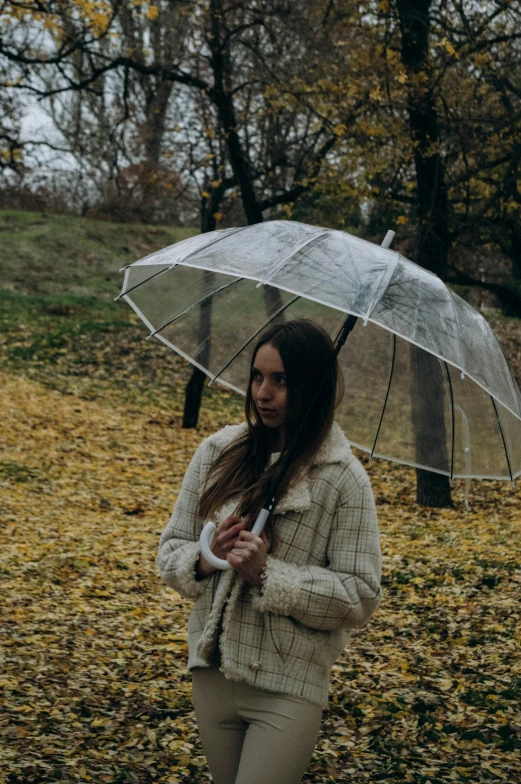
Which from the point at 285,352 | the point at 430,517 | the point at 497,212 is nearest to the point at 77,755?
the point at 285,352

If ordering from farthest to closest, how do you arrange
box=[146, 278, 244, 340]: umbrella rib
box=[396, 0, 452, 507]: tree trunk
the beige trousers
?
box=[396, 0, 452, 507]: tree trunk < box=[146, 278, 244, 340]: umbrella rib < the beige trousers

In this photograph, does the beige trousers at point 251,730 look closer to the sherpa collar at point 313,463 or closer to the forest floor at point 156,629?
the sherpa collar at point 313,463

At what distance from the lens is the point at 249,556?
230 cm

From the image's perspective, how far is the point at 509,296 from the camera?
1110 cm

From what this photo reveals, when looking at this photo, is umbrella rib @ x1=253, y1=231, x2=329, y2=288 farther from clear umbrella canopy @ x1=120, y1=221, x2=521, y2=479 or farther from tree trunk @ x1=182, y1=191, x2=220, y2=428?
tree trunk @ x1=182, y1=191, x2=220, y2=428

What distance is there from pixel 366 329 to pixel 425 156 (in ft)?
21.4

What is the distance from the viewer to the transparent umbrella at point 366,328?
8.79 ft

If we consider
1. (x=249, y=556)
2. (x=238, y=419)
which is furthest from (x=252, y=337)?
(x=238, y=419)

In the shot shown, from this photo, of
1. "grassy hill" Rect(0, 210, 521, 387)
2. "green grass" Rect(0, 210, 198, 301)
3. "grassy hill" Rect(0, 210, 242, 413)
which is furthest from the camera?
"green grass" Rect(0, 210, 198, 301)

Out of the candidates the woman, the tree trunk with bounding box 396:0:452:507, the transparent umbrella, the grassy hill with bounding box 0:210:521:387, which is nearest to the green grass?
the grassy hill with bounding box 0:210:521:387

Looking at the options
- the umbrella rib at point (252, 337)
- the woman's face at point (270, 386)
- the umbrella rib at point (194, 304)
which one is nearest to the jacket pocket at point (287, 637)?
the woman's face at point (270, 386)

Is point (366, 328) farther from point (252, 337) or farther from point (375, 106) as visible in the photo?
point (375, 106)

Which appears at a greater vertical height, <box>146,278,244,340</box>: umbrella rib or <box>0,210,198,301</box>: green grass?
<box>0,210,198,301</box>: green grass

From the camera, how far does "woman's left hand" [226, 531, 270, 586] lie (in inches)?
90.7
